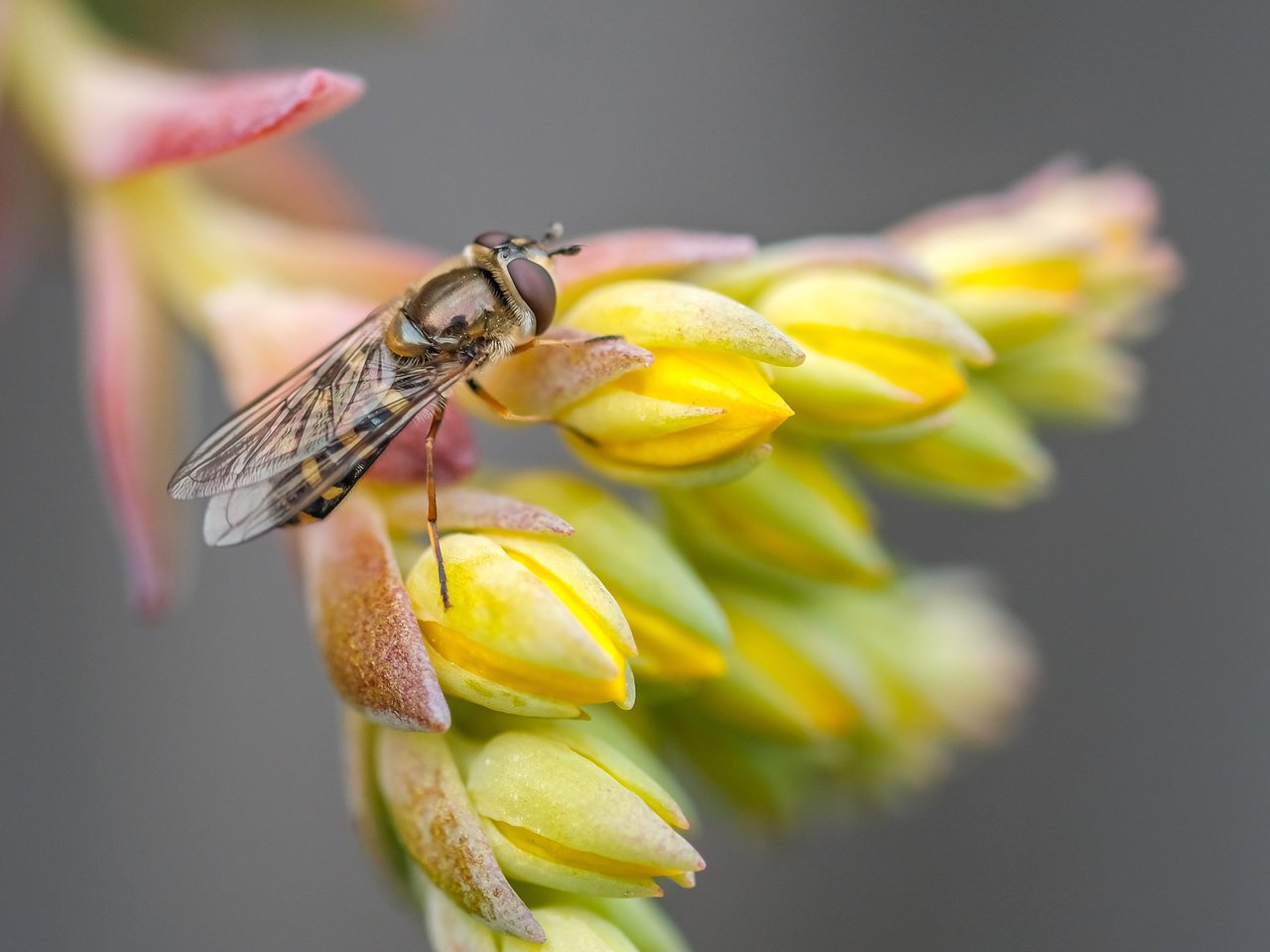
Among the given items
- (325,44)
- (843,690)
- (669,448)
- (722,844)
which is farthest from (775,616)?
(722,844)

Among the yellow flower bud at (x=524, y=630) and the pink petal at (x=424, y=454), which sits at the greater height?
the pink petal at (x=424, y=454)

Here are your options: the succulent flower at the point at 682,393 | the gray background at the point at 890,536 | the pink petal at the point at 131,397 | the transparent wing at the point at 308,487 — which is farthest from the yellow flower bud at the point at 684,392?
the gray background at the point at 890,536

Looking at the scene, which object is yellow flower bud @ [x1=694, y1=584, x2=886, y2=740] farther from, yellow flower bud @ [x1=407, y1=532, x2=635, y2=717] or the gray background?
the gray background

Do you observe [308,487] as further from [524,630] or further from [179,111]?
[179,111]

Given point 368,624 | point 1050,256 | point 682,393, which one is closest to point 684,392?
point 682,393

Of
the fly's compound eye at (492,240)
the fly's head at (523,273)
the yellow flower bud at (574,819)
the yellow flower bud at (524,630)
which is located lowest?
the yellow flower bud at (574,819)

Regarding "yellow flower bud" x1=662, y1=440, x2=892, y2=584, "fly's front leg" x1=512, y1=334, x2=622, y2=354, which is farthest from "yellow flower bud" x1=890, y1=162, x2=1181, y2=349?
"fly's front leg" x1=512, y1=334, x2=622, y2=354

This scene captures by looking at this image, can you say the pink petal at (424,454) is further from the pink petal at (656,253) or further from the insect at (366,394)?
the pink petal at (656,253)
